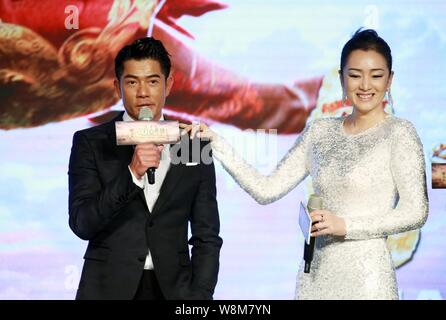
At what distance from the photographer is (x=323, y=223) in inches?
94.7

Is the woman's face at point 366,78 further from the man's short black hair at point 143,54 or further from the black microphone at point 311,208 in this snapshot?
the man's short black hair at point 143,54

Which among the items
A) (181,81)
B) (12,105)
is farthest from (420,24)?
(12,105)

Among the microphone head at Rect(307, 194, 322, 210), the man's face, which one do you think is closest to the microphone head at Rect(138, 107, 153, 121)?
the man's face

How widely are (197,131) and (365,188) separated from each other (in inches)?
22.5

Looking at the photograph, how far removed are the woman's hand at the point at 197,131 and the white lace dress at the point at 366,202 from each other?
361 millimetres

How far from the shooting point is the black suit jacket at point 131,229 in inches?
98.2

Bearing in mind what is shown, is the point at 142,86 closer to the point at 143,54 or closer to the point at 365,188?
the point at 143,54

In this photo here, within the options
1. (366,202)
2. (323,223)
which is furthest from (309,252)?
(366,202)

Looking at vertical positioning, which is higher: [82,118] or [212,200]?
[82,118]

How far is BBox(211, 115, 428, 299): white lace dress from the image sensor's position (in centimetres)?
246

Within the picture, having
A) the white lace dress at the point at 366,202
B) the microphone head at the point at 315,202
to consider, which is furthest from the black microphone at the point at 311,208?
the white lace dress at the point at 366,202

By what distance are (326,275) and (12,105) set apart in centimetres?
209
